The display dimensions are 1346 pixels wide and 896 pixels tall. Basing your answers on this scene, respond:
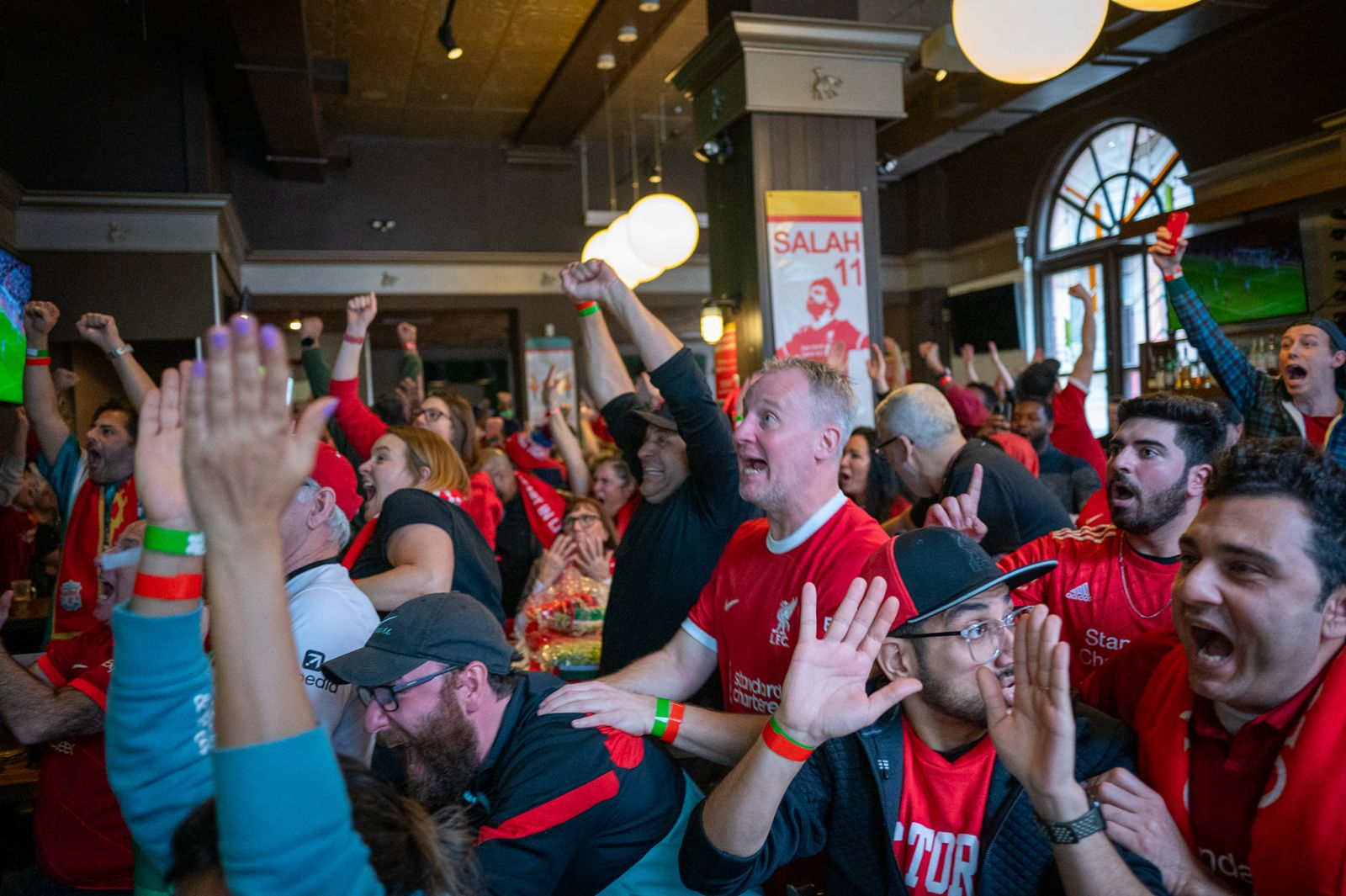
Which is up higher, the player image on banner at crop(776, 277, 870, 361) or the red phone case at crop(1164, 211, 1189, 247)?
the red phone case at crop(1164, 211, 1189, 247)

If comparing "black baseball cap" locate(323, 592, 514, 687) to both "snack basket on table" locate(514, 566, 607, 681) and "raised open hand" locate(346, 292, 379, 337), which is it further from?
"raised open hand" locate(346, 292, 379, 337)

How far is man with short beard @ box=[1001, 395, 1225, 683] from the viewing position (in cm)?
221

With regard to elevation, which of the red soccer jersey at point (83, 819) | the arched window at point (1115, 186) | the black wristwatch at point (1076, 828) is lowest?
the red soccer jersey at point (83, 819)

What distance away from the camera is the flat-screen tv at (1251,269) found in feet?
26.5

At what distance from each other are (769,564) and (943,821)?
720mm

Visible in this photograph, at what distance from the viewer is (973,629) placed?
1.68 meters

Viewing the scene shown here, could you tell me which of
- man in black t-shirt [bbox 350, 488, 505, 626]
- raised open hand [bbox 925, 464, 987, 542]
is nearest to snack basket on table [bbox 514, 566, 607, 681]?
man in black t-shirt [bbox 350, 488, 505, 626]

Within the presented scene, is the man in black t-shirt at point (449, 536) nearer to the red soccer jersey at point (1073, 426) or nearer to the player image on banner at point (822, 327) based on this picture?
the player image on banner at point (822, 327)

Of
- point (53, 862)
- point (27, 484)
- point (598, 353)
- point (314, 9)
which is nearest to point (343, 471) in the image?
point (598, 353)

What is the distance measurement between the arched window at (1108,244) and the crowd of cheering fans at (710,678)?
7805mm

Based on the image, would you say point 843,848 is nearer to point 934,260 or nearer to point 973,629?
point 973,629

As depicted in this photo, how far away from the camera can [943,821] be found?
1.60 metres

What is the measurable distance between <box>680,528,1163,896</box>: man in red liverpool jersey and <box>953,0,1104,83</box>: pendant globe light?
6.53 ft

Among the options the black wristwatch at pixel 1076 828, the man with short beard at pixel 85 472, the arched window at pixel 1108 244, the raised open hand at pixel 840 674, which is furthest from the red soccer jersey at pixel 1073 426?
the arched window at pixel 1108 244
